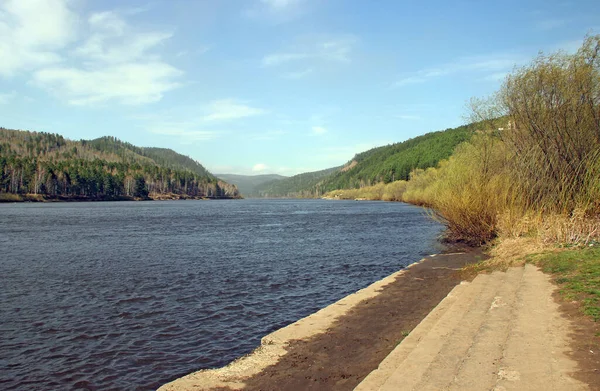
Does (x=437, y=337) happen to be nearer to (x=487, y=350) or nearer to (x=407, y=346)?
(x=407, y=346)

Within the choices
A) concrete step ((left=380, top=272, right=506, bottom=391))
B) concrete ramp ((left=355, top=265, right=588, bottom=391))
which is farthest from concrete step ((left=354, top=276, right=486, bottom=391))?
concrete step ((left=380, top=272, right=506, bottom=391))

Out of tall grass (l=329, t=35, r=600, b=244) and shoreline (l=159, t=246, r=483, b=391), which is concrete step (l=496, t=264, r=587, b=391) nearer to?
shoreline (l=159, t=246, r=483, b=391)

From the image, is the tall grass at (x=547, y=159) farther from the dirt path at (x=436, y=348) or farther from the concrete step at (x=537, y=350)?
the concrete step at (x=537, y=350)

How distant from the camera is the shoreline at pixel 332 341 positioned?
27.7 ft

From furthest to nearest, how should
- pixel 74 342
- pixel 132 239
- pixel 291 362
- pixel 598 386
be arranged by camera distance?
pixel 132 239 < pixel 74 342 < pixel 291 362 < pixel 598 386

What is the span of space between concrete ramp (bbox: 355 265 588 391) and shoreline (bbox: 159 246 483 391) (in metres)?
0.89

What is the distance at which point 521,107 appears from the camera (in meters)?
22.8

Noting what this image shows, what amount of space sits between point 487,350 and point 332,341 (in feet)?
12.8

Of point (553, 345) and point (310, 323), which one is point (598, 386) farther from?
point (310, 323)

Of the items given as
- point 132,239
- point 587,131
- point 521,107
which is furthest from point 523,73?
point 132,239

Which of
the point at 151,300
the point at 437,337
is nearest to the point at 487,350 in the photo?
the point at 437,337

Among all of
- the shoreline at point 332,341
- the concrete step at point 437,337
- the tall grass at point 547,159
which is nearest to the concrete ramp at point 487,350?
the concrete step at point 437,337

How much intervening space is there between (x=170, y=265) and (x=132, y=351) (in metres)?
13.6

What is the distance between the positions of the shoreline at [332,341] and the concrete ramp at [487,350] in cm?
89
